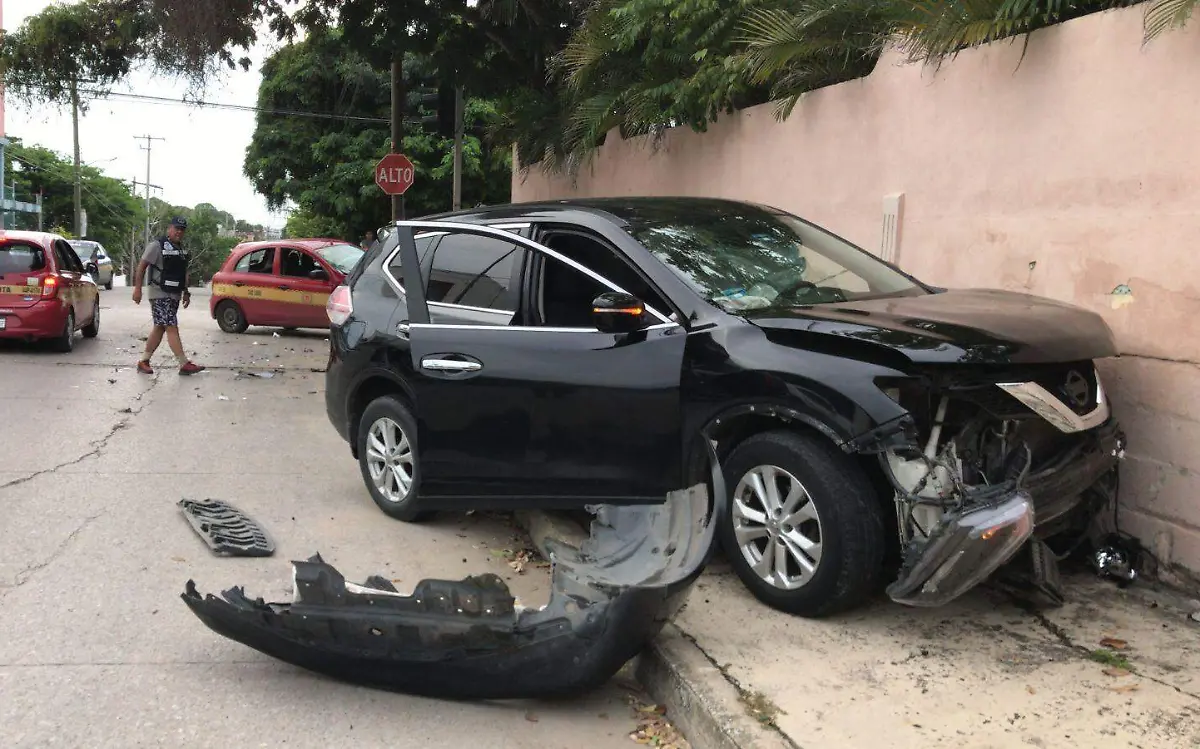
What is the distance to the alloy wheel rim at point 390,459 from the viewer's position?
19.5 ft

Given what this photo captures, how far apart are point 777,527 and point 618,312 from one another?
1123mm

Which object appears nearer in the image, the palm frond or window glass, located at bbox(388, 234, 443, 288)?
the palm frond

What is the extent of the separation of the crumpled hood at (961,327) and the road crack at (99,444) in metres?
5.21

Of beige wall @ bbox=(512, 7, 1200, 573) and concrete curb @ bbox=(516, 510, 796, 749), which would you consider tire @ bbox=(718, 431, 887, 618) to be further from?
beige wall @ bbox=(512, 7, 1200, 573)

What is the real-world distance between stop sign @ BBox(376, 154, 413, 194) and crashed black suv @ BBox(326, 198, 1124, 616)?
10.3 m

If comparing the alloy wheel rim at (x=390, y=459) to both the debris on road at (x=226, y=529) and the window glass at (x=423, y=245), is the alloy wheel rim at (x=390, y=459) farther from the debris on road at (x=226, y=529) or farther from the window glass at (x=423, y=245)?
the window glass at (x=423, y=245)

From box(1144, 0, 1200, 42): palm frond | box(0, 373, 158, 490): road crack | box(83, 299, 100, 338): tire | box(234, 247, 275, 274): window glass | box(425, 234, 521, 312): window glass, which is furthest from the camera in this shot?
box(234, 247, 275, 274): window glass

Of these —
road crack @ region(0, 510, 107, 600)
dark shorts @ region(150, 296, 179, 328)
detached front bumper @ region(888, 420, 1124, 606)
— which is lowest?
road crack @ region(0, 510, 107, 600)

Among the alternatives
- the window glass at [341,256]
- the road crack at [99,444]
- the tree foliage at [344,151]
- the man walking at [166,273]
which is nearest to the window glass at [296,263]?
the window glass at [341,256]

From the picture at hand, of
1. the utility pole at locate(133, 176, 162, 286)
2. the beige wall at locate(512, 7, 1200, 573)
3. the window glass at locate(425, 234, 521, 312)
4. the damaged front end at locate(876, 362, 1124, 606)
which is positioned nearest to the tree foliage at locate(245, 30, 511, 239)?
the beige wall at locate(512, 7, 1200, 573)

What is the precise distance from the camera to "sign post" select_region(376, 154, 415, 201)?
15734 millimetres

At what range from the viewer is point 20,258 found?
43.1 ft

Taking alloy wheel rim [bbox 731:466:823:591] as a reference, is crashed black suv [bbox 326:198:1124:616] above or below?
above

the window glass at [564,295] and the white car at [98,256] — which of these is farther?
the white car at [98,256]
